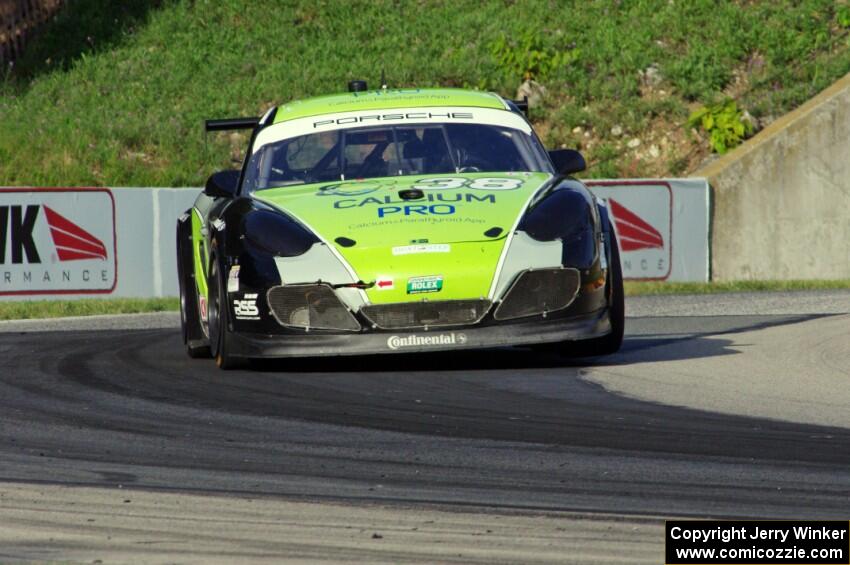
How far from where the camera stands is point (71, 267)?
1759 centimetres

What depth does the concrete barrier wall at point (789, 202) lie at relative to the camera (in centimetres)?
1973

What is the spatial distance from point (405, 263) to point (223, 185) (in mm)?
1814

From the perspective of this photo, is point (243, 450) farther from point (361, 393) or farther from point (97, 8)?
point (97, 8)

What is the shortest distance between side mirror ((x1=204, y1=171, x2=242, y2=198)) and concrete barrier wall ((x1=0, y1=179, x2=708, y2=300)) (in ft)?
27.3

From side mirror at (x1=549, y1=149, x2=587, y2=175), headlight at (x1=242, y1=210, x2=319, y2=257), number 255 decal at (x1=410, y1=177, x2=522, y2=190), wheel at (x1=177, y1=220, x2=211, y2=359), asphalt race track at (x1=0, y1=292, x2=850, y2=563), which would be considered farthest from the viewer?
wheel at (x1=177, y1=220, x2=211, y2=359)

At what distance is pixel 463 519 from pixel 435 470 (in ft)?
2.78

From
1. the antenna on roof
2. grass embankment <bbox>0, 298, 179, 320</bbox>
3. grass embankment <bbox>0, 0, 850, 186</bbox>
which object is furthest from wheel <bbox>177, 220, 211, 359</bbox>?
grass embankment <bbox>0, 0, 850, 186</bbox>

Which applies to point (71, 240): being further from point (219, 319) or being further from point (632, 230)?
point (219, 319)

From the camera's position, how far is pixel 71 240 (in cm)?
1762

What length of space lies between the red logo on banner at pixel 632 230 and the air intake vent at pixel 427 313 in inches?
409

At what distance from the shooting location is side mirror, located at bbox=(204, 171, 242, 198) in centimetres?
936

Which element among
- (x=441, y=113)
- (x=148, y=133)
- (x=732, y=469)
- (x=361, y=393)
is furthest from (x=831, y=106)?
(x=732, y=469)

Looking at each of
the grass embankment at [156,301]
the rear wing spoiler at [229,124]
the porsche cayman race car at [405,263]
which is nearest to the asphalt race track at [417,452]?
the porsche cayman race car at [405,263]

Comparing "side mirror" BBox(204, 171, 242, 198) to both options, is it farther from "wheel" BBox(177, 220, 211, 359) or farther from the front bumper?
the front bumper
